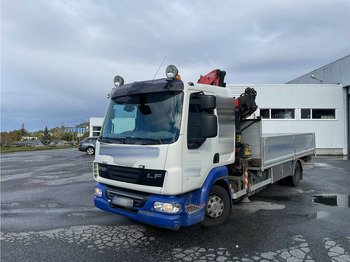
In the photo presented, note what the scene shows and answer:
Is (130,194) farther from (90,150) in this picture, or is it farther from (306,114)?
(90,150)

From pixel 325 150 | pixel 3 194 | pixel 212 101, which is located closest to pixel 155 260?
pixel 212 101

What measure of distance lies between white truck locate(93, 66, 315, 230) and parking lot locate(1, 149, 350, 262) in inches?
17.6

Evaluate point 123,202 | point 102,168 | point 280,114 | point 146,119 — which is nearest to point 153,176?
point 123,202

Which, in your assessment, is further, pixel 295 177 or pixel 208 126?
pixel 295 177

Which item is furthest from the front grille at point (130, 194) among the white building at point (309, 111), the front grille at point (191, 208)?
the white building at point (309, 111)

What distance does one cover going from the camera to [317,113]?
1805 cm

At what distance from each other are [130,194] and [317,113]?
60.3 feet

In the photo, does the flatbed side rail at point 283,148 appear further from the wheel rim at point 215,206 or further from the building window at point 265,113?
the building window at point 265,113

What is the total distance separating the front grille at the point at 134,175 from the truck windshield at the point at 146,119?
43cm

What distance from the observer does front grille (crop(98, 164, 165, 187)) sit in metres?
3.48

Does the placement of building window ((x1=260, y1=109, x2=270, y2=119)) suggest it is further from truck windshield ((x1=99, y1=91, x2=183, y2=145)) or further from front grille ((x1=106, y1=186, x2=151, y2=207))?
front grille ((x1=106, y1=186, x2=151, y2=207))

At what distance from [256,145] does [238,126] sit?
0.68 meters

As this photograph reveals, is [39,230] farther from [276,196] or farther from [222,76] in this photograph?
[276,196]

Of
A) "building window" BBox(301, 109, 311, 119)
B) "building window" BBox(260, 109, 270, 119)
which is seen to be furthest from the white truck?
"building window" BBox(301, 109, 311, 119)
